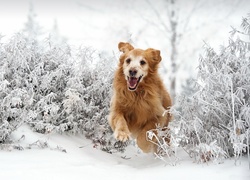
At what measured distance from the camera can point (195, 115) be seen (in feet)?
12.1

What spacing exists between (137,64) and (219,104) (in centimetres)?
170

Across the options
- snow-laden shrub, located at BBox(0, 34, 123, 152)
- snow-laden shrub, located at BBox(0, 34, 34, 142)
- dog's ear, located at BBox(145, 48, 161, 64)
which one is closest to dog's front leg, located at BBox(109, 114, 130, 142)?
snow-laden shrub, located at BBox(0, 34, 123, 152)

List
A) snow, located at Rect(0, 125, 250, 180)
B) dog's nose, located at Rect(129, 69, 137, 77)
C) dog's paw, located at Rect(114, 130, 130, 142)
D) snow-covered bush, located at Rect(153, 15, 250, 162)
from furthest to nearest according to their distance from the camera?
dog's nose, located at Rect(129, 69, 137, 77), dog's paw, located at Rect(114, 130, 130, 142), snow-covered bush, located at Rect(153, 15, 250, 162), snow, located at Rect(0, 125, 250, 180)

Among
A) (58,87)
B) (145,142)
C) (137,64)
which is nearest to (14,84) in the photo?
(58,87)

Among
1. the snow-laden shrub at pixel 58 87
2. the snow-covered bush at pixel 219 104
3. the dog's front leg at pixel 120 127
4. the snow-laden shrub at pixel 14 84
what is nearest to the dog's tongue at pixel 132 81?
the dog's front leg at pixel 120 127

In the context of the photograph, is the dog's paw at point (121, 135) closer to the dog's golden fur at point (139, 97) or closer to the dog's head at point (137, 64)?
the dog's golden fur at point (139, 97)

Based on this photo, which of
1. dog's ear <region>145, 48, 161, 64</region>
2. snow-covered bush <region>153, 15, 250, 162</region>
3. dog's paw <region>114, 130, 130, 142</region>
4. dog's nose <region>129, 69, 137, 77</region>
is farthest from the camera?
dog's ear <region>145, 48, 161, 64</region>

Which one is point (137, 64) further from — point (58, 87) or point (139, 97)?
point (58, 87)

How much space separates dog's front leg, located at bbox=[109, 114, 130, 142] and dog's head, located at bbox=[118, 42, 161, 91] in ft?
1.54

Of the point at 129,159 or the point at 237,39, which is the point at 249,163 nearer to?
the point at 237,39

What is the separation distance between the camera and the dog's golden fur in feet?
16.2

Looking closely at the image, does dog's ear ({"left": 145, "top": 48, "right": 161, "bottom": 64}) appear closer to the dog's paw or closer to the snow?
the dog's paw

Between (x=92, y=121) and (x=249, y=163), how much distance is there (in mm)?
2905

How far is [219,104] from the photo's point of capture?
355cm
